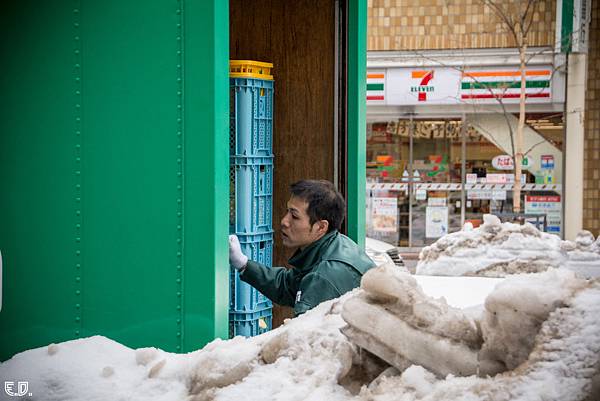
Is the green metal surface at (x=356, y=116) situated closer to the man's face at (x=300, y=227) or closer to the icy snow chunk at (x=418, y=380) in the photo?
the man's face at (x=300, y=227)

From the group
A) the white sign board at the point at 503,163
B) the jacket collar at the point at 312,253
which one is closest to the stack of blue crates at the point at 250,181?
the jacket collar at the point at 312,253

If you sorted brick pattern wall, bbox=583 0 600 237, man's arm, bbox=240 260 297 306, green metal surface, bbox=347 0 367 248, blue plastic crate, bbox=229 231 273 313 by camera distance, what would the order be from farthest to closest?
brick pattern wall, bbox=583 0 600 237 → green metal surface, bbox=347 0 367 248 → blue plastic crate, bbox=229 231 273 313 → man's arm, bbox=240 260 297 306

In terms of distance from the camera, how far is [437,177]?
59.8 feet

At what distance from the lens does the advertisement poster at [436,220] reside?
18172 millimetres

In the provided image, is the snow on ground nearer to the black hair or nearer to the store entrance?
the black hair

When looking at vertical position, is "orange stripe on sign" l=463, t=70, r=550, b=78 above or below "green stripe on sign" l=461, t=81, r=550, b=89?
above

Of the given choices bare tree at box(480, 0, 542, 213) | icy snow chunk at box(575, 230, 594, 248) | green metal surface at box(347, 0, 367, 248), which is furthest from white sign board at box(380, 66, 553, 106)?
green metal surface at box(347, 0, 367, 248)

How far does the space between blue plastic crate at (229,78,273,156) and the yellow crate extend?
34mm

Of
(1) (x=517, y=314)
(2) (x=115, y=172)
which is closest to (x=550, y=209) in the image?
(2) (x=115, y=172)

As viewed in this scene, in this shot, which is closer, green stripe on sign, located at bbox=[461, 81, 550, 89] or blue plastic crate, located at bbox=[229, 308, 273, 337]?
blue plastic crate, located at bbox=[229, 308, 273, 337]

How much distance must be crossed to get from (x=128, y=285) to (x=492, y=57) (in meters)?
14.8

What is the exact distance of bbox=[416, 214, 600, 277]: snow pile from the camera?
9492 millimetres

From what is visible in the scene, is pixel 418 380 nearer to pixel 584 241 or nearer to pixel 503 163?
pixel 584 241

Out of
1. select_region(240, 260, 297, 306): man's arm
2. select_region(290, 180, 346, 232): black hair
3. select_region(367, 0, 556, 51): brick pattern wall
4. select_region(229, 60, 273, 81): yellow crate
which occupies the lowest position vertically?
select_region(240, 260, 297, 306): man's arm
